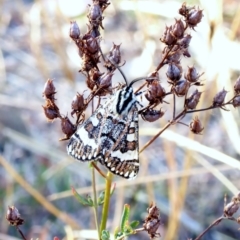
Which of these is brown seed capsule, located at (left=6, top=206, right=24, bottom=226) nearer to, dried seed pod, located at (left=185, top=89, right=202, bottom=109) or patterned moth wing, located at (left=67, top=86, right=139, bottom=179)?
patterned moth wing, located at (left=67, top=86, right=139, bottom=179)

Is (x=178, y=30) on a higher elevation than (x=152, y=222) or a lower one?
higher

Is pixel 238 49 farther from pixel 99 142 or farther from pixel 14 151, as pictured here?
pixel 99 142

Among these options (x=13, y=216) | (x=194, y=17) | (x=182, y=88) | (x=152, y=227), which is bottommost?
(x=152, y=227)

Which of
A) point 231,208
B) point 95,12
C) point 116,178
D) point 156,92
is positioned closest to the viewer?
point 156,92

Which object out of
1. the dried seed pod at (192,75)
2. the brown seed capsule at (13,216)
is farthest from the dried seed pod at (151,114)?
the brown seed capsule at (13,216)

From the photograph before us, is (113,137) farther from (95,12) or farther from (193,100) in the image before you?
(95,12)

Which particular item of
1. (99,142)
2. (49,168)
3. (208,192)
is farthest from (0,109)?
(99,142)

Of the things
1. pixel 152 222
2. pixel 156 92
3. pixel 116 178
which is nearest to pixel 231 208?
pixel 152 222
